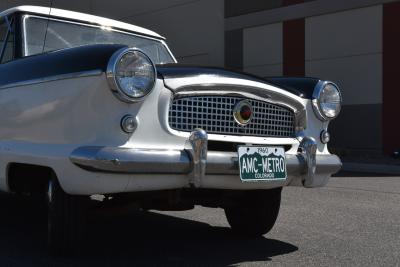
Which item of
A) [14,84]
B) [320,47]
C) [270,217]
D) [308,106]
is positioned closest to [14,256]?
[14,84]

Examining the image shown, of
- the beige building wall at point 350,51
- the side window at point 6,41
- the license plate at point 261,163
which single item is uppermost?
the beige building wall at point 350,51

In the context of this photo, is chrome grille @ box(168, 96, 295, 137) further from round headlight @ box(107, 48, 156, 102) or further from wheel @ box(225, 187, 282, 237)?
wheel @ box(225, 187, 282, 237)

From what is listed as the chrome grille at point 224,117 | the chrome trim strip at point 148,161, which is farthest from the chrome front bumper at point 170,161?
the chrome grille at point 224,117

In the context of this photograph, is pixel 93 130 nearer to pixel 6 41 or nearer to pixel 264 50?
pixel 6 41

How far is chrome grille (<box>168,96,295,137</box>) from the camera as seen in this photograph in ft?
11.4

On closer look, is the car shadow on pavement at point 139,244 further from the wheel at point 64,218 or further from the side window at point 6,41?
the side window at point 6,41

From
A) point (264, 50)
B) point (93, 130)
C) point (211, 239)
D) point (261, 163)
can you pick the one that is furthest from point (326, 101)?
point (264, 50)

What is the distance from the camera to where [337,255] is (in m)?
3.97

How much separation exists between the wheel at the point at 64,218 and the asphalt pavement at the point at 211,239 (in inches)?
5.1

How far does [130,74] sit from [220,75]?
25.4 inches

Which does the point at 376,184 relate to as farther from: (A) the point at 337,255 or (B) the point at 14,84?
(B) the point at 14,84

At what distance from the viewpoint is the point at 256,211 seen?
4488 mm

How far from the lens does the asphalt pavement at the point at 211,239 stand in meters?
3.75

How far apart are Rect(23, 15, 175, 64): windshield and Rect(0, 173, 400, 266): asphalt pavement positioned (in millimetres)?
1389
